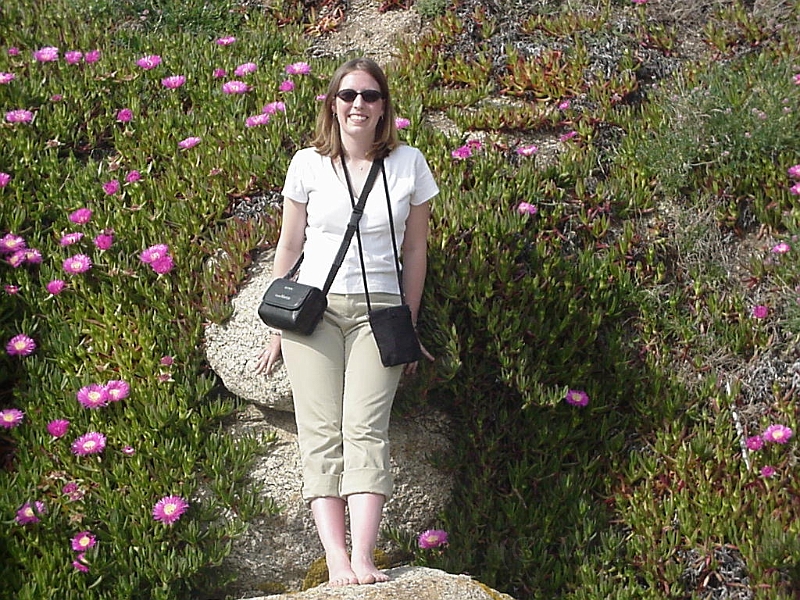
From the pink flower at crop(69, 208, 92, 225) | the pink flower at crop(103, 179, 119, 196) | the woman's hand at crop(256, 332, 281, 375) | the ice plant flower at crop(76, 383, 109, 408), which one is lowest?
the ice plant flower at crop(76, 383, 109, 408)

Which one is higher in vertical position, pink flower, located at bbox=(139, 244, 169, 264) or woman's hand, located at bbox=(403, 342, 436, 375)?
pink flower, located at bbox=(139, 244, 169, 264)

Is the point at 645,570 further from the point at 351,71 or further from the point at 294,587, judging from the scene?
the point at 351,71

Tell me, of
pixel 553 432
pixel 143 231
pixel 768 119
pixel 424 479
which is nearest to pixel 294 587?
pixel 424 479

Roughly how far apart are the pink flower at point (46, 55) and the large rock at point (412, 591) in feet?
12.3

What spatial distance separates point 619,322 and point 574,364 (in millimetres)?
378

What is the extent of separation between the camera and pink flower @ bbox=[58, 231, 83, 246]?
4.45 m

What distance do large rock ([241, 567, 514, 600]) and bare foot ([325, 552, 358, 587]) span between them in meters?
0.05

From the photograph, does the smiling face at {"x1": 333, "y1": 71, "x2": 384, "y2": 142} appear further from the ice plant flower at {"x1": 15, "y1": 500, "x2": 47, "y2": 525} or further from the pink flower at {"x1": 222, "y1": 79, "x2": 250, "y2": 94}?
the pink flower at {"x1": 222, "y1": 79, "x2": 250, "y2": 94}

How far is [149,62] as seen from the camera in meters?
5.69

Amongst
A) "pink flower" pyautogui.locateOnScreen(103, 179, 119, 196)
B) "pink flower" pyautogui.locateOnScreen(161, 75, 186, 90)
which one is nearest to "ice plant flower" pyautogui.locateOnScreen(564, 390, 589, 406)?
"pink flower" pyautogui.locateOnScreen(103, 179, 119, 196)

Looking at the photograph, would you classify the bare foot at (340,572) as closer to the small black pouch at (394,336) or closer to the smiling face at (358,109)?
the small black pouch at (394,336)

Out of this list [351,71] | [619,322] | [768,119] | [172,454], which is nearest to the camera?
[351,71]

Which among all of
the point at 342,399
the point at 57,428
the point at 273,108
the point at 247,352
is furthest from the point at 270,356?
the point at 273,108

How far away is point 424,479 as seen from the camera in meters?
4.01
